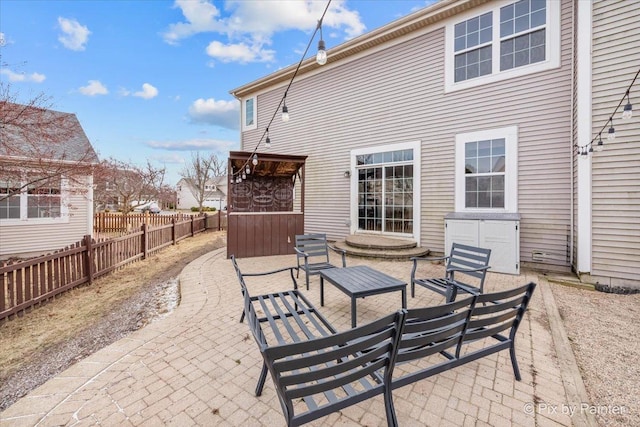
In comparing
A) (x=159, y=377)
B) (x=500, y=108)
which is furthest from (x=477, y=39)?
(x=159, y=377)

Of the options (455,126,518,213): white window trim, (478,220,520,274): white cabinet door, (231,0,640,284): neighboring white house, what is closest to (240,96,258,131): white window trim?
(231,0,640,284): neighboring white house

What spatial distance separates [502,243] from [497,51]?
15.1 feet

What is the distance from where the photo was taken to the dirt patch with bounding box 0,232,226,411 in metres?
3.02

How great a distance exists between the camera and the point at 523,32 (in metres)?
6.16

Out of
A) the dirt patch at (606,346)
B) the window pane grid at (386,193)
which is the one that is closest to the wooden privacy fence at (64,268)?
the window pane grid at (386,193)

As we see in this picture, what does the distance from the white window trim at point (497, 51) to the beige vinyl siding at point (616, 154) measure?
739 millimetres

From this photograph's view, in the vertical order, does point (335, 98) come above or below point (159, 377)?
above

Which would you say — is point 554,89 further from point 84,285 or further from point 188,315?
point 84,285

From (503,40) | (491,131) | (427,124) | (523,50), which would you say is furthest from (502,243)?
(503,40)

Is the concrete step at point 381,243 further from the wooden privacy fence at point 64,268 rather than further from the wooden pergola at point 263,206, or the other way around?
the wooden privacy fence at point 64,268

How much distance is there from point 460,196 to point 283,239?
4979mm

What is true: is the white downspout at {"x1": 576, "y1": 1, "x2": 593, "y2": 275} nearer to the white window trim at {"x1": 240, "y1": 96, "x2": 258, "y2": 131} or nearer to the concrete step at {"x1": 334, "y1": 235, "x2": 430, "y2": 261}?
the concrete step at {"x1": 334, "y1": 235, "x2": 430, "y2": 261}

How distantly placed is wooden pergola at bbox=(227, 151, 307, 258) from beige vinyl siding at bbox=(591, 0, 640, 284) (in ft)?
21.2

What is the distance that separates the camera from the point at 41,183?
7230mm
